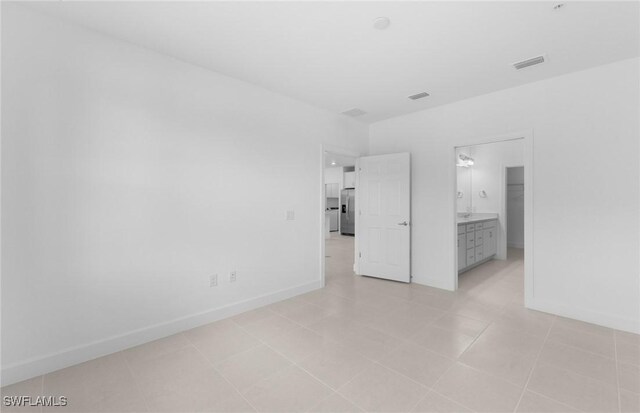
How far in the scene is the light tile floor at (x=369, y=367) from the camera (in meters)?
1.77

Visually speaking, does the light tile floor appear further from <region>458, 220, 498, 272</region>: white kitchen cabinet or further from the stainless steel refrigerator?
the stainless steel refrigerator

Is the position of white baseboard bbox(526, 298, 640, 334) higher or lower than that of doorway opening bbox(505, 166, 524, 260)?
lower

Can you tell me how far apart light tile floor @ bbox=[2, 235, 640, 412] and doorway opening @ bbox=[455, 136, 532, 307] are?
0.97 m

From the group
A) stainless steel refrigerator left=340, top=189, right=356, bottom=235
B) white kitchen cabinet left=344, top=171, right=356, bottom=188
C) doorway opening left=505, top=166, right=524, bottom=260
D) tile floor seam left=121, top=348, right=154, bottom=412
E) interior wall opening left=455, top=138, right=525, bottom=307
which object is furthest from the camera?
white kitchen cabinet left=344, top=171, right=356, bottom=188

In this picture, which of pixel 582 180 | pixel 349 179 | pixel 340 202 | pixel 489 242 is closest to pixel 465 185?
pixel 489 242

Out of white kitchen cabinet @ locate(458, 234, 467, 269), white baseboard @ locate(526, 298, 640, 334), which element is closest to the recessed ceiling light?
white baseboard @ locate(526, 298, 640, 334)

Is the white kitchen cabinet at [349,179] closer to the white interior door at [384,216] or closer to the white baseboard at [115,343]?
the white interior door at [384,216]

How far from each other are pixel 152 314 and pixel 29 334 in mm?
790

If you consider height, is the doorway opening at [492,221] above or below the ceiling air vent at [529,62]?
below

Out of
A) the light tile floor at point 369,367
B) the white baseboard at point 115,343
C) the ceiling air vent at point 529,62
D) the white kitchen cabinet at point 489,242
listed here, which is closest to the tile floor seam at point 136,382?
the light tile floor at point 369,367

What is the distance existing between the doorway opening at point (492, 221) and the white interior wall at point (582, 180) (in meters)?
0.20

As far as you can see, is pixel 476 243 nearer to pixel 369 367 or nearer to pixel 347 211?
pixel 369 367

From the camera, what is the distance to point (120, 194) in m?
2.41

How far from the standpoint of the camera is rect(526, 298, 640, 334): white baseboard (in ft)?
8.95
